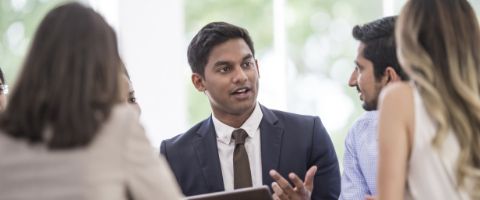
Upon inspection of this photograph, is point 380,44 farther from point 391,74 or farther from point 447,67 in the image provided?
point 447,67

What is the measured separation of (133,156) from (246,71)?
1684mm

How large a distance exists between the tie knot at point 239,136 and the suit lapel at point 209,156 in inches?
3.3

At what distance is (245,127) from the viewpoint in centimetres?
356

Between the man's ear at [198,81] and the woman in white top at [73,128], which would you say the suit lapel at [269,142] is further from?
the woman in white top at [73,128]

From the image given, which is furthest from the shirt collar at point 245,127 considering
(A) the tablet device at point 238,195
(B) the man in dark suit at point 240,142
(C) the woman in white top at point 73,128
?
(C) the woman in white top at point 73,128

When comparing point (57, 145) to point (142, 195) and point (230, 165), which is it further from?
point (230, 165)

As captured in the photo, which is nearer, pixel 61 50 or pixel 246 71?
pixel 61 50

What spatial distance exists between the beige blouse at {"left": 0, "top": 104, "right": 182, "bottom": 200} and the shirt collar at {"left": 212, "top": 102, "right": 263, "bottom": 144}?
1.57 m

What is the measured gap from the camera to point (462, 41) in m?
2.32

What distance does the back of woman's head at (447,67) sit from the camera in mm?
2270

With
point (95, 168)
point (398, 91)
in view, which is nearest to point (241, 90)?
point (398, 91)

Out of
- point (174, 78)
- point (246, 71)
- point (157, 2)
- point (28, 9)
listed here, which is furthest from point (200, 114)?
point (246, 71)

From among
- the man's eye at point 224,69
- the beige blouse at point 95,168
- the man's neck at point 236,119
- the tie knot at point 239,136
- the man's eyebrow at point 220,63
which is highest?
the man's eyebrow at point 220,63

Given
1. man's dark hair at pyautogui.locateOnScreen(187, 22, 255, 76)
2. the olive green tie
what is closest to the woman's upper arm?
the olive green tie
